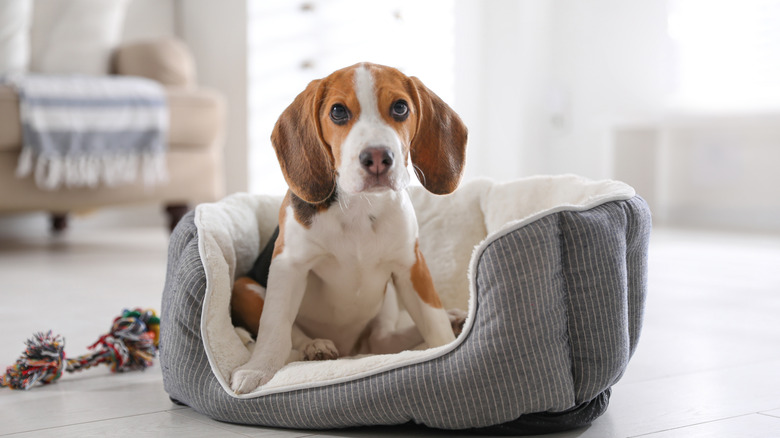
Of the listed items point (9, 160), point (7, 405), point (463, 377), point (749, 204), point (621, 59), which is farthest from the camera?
point (621, 59)

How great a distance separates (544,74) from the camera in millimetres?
5324

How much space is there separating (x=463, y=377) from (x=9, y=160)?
8.41 feet

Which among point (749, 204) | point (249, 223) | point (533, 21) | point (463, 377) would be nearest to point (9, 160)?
point (249, 223)

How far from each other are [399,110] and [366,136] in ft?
0.29

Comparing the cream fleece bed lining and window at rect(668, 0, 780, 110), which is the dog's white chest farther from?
window at rect(668, 0, 780, 110)

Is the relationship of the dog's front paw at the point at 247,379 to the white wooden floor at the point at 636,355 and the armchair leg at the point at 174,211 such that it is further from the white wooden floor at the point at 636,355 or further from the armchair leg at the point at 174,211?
the armchair leg at the point at 174,211

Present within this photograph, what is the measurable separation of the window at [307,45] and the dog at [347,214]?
131 inches

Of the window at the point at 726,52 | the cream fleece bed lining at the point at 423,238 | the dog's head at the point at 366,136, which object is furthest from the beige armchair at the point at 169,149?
the window at the point at 726,52

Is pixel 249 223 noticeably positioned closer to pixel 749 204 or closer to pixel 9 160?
pixel 9 160

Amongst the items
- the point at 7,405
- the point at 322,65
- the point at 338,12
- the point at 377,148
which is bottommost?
the point at 7,405

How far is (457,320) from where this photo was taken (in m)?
1.51

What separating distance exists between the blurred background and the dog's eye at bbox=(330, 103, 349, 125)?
3512 mm

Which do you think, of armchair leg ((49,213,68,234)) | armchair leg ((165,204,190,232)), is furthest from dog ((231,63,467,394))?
armchair leg ((49,213,68,234))

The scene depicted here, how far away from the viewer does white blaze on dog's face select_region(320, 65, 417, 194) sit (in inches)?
45.0
